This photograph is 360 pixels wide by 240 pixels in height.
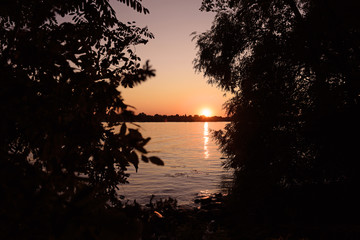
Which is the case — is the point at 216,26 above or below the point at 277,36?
above

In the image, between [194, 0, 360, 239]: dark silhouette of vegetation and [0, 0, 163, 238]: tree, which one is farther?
[194, 0, 360, 239]: dark silhouette of vegetation

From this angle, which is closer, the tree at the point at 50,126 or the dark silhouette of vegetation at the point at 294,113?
the tree at the point at 50,126

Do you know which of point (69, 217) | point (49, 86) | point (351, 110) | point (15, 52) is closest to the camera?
point (69, 217)

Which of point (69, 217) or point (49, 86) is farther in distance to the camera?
point (49, 86)

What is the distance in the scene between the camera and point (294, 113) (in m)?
11.3

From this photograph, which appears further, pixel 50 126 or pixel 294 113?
pixel 294 113

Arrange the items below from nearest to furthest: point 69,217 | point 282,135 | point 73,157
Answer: point 69,217 < point 73,157 < point 282,135

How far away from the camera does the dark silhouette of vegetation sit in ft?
32.3

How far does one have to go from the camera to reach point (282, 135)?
11.4 metres

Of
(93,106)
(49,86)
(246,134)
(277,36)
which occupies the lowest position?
(246,134)

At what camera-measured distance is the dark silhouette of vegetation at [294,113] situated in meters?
9.84

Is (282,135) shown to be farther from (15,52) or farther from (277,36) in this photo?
(15,52)

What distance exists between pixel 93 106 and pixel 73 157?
0.49m

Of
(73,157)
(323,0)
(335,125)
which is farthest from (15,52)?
(323,0)
